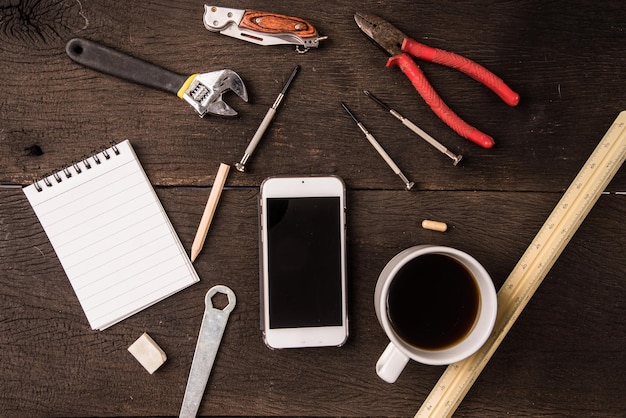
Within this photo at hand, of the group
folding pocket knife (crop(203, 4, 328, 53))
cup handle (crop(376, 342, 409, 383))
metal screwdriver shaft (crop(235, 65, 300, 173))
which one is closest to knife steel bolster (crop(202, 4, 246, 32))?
folding pocket knife (crop(203, 4, 328, 53))

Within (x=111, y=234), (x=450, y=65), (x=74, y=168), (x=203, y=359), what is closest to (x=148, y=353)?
(x=203, y=359)

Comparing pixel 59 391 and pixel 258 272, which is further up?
pixel 258 272

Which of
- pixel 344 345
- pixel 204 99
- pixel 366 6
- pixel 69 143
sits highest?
pixel 366 6

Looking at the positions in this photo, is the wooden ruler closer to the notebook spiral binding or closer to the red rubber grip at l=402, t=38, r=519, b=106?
the red rubber grip at l=402, t=38, r=519, b=106

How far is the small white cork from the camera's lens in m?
0.81

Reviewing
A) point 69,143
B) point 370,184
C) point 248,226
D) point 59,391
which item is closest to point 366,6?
point 370,184

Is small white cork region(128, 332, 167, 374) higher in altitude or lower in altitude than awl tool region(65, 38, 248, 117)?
lower

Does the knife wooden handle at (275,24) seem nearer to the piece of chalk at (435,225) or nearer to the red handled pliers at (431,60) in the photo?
the red handled pliers at (431,60)

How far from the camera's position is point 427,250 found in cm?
71

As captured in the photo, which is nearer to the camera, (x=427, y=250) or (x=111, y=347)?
(x=427, y=250)

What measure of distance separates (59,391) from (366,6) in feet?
2.47

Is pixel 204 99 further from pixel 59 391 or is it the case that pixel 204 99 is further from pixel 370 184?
pixel 59 391

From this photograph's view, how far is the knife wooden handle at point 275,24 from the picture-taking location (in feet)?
2.62

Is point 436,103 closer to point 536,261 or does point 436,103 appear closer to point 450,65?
point 450,65
